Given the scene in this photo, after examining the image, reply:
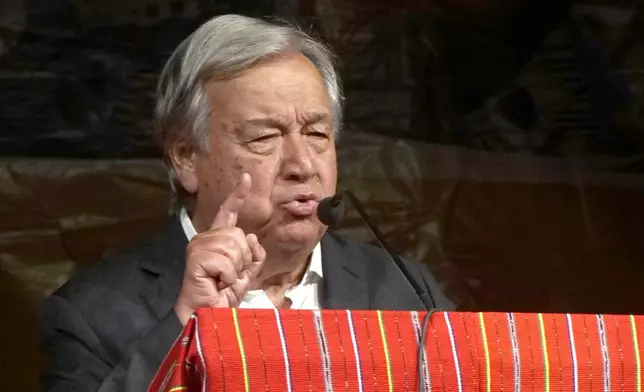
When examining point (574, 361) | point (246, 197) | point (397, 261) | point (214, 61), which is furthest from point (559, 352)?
point (214, 61)

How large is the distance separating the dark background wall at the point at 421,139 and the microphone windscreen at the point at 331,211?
87 cm

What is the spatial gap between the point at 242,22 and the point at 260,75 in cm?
10

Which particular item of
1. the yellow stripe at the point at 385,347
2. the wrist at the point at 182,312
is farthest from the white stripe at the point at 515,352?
the wrist at the point at 182,312

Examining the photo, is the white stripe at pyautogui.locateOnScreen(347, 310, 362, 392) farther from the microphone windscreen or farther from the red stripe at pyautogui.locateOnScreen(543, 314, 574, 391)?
the microphone windscreen

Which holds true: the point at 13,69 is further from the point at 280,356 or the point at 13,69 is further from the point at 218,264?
the point at 280,356

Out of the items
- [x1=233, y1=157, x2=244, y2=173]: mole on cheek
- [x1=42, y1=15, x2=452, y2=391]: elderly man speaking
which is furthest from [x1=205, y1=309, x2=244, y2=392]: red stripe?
[x1=233, y1=157, x2=244, y2=173]: mole on cheek

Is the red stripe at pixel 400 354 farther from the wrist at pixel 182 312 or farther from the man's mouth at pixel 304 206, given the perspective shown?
the man's mouth at pixel 304 206

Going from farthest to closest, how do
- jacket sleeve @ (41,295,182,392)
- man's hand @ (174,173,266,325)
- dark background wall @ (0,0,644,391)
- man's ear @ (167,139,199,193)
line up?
1. dark background wall @ (0,0,644,391)
2. man's ear @ (167,139,199,193)
3. jacket sleeve @ (41,295,182,392)
4. man's hand @ (174,173,266,325)

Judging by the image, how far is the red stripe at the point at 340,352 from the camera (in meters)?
0.84

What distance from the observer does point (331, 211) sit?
1172mm

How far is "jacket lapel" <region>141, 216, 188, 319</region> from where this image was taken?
1.45 m

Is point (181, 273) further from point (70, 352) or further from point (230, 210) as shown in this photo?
point (230, 210)

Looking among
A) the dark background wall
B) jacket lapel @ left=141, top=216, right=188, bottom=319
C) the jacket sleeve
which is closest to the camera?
the jacket sleeve

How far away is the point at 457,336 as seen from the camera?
880mm
